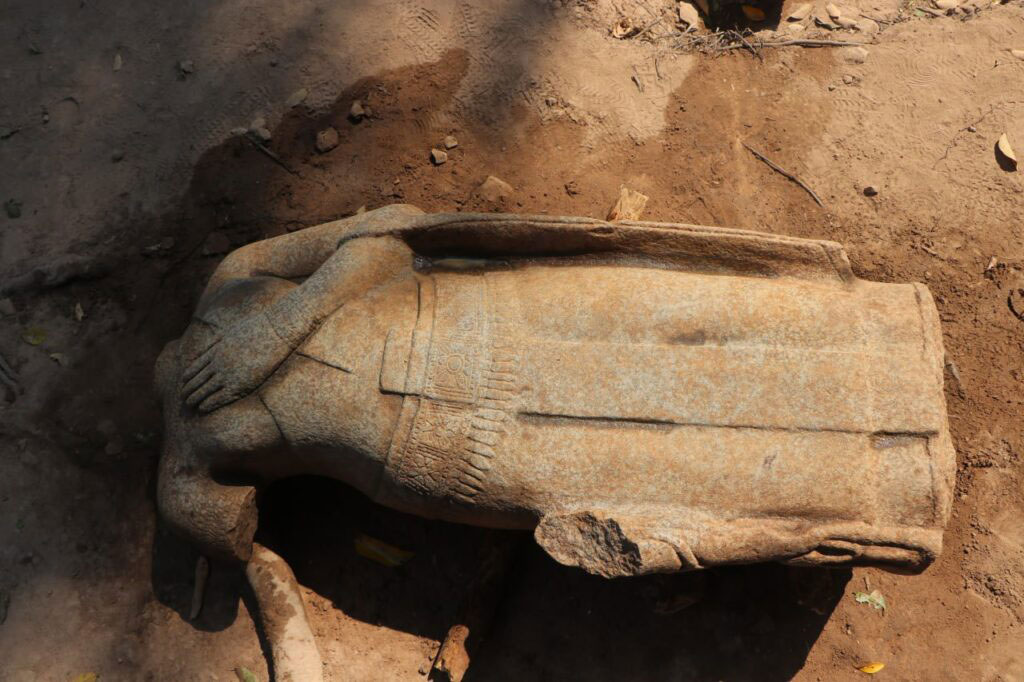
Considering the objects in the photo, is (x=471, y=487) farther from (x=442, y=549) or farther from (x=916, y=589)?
(x=916, y=589)

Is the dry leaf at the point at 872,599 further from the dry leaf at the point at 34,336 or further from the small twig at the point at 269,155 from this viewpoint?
the dry leaf at the point at 34,336

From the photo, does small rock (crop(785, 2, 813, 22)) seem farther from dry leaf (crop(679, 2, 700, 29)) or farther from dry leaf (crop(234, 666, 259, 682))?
dry leaf (crop(234, 666, 259, 682))

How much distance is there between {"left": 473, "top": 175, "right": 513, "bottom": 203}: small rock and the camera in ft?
13.7

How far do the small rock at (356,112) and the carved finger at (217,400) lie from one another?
6.41 ft

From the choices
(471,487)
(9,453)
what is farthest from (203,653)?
(471,487)

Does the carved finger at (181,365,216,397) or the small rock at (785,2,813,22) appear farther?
the small rock at (785,2,813,22)

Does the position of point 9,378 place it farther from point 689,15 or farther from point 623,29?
point 689,15

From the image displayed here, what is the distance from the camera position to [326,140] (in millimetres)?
4262

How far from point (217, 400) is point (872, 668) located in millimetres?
3337

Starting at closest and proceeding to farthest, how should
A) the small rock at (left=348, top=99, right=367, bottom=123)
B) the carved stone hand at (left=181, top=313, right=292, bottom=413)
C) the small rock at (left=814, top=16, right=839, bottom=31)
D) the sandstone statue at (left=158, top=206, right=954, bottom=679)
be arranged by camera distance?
the sandstone statue at (left=158, top=206, right=954, bottom=679)
the carved stone hand at (left=181, top=313, right=292, bottom=413)
the small rock at (left=348, top=99, right=367, bottom=123)
the small rock at (left=814, top=16, right=839, bottom=31)

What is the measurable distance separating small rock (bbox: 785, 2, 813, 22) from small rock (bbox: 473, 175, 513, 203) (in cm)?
226

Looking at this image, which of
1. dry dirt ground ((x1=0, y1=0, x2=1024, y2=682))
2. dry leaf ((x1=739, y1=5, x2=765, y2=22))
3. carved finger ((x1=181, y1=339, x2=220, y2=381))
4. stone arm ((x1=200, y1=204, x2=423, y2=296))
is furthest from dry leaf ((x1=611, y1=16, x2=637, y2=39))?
carved finger ((x1=181, y1=339, x2=220, y2=381))

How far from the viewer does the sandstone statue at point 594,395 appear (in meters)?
2.83

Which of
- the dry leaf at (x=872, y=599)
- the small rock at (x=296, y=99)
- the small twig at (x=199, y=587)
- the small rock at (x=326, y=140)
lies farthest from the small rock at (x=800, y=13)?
the small twig at (x=199, y=587)
